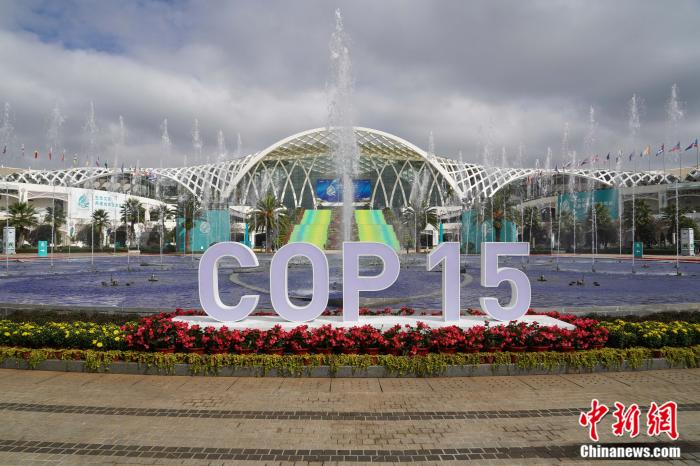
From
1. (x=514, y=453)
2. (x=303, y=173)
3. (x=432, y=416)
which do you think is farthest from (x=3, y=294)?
(x=303, y=173)

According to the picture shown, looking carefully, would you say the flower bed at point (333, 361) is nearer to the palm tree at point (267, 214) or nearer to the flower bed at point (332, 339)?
the flower bed at point (332, 339)

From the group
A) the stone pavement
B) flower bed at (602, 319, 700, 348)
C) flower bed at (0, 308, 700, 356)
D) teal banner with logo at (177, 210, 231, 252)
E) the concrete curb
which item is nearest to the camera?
the stone pavement

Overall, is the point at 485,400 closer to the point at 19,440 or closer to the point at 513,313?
the point at 513,313

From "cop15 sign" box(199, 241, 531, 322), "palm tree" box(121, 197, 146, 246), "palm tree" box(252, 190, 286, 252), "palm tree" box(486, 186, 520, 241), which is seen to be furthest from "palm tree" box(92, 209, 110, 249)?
"cop15 sign" box(199, 241, 531, 322)

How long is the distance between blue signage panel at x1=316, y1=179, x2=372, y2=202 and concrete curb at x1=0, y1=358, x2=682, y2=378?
9424 cm

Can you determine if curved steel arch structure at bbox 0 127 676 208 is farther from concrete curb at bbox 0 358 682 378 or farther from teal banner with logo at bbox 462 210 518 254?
concrete curb at bbox 0 358 682 378

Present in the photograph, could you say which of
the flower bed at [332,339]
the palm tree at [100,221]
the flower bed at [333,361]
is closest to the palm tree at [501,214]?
the palm tree at [100,221]

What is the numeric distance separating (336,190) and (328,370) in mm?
95658

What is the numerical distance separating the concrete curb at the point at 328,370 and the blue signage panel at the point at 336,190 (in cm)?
9424

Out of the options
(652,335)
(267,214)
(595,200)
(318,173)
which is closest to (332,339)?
(652,335)

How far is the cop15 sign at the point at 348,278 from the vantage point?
31.8 ft

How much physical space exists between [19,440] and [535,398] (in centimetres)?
686

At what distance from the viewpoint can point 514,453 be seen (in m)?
5.37

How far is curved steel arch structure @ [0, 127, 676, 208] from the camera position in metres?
95.5
